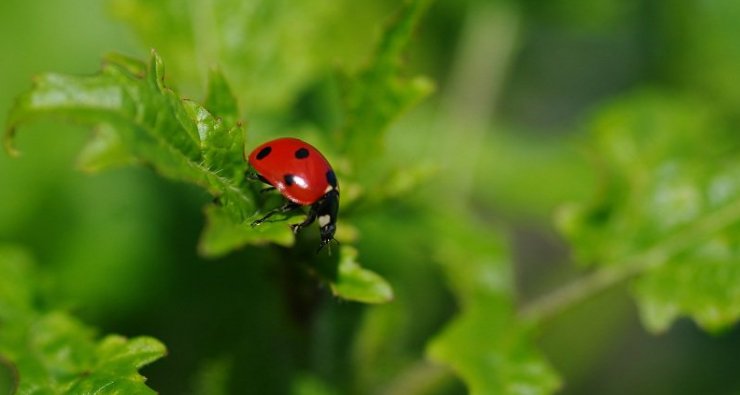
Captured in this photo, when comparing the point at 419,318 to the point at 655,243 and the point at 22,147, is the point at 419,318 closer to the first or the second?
the point at 655,243

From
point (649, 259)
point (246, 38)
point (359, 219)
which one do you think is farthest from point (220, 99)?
point (649, 259)

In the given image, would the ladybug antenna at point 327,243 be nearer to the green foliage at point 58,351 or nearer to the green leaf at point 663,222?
the green foliage at point 58,351

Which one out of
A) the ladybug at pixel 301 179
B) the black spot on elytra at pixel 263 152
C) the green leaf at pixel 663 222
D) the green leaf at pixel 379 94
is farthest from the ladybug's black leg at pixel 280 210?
the green leaf at pixel 663 222

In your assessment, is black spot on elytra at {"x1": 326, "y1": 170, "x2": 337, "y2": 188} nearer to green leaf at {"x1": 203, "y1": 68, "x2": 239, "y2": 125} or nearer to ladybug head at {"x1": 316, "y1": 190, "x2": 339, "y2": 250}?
ladybug head at {"x1": 316, "y1": 190, "x2": 339, "y2": 250}

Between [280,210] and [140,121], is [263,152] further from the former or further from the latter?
[140,121]

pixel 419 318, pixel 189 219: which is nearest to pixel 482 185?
pixel 419 318

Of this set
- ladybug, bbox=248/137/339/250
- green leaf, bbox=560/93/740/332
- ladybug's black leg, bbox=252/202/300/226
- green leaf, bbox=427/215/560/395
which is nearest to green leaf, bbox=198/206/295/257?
ladybug's black leg, bbox=252/202/300/226
